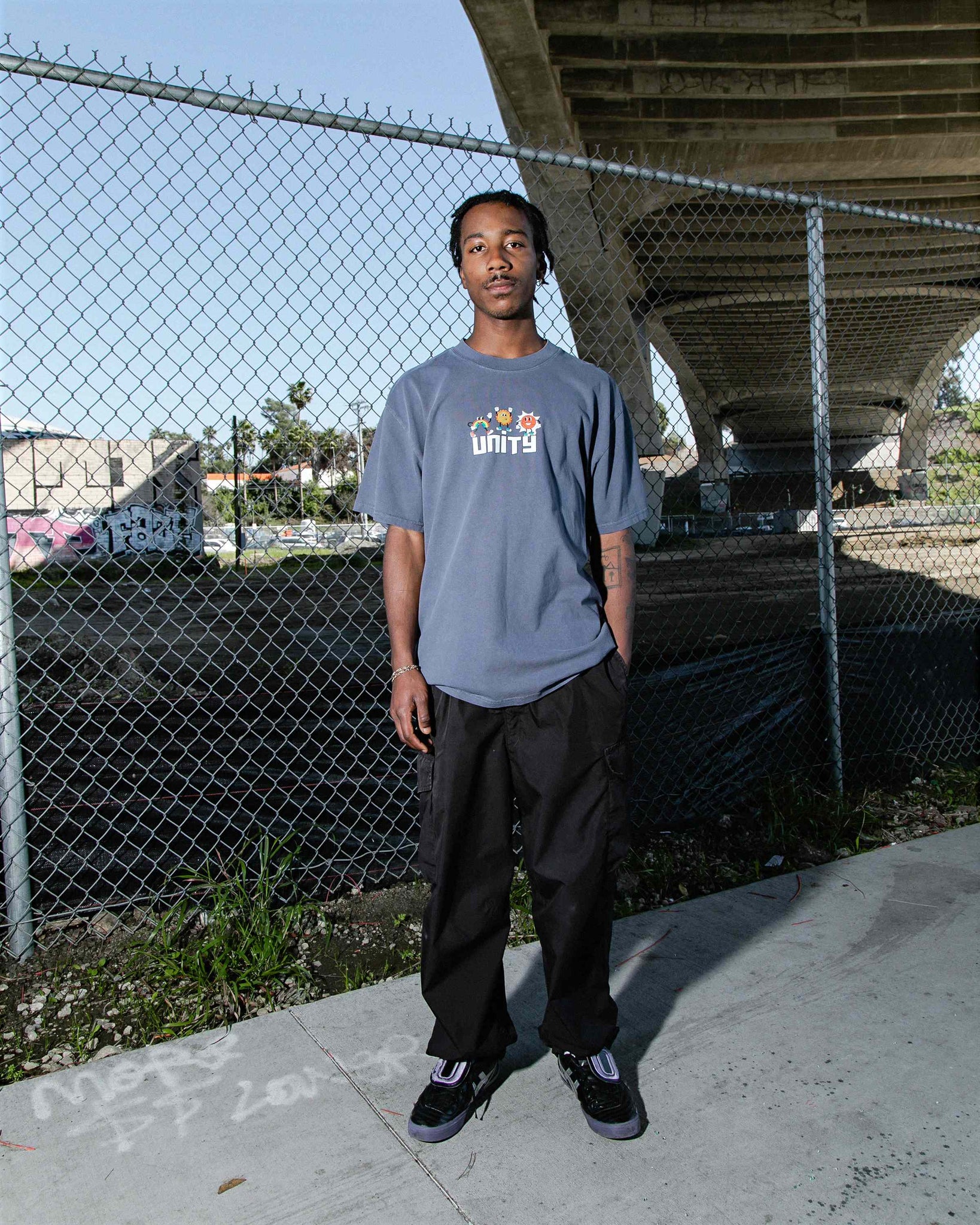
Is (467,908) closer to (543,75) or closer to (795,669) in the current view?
(795,669)

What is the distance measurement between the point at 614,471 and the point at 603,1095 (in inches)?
56.0

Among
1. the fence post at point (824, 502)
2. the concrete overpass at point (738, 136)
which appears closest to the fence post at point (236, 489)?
the fence post at point (824, 502)

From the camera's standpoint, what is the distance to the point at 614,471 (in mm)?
2256

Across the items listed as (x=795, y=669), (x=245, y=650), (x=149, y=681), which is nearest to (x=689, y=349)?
(x=245, y=650)

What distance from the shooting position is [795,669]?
4508 mm

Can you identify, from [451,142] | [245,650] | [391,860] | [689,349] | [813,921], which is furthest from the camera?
[689,349]

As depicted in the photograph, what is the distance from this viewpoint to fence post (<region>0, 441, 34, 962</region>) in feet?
9.27

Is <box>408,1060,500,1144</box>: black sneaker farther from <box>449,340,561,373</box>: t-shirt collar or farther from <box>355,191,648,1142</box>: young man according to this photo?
<box>449,340,561,373</box>: t-shirt collar

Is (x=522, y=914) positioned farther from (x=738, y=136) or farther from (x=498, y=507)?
(x=738, y=136)

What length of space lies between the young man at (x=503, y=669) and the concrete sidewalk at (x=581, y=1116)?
5.3 inches

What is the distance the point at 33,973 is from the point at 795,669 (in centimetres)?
337

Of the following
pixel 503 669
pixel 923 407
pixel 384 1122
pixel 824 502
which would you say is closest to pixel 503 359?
pixel 503 669

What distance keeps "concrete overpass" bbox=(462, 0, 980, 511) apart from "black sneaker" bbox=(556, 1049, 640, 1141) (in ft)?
21.3

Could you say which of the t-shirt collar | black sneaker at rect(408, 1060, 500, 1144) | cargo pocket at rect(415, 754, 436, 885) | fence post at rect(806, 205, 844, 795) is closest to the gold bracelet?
cargo pocket at rect(415, 754, 436, 885)
